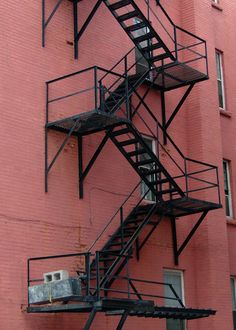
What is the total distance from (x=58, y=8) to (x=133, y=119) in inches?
142

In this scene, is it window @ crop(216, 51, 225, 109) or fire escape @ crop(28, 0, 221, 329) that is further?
window @ crop(216, 51, 225, 109)

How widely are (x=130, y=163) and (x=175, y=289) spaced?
4156mm

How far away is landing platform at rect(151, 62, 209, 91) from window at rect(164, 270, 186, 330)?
206 inches

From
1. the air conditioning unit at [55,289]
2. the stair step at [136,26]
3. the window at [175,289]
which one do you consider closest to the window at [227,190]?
the window at [175,289]

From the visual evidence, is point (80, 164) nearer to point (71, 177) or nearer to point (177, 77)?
point (71, 177)

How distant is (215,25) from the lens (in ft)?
80.9

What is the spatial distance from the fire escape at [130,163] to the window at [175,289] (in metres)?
0.33

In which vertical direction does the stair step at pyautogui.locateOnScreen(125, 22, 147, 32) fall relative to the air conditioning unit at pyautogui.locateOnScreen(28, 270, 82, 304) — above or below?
above

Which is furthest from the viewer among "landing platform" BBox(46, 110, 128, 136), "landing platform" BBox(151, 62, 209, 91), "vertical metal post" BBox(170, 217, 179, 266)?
"vertical metal post" BBox(170, 217, 179, 266)

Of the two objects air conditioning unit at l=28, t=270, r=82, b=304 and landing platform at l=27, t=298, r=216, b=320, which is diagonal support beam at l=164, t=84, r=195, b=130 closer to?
landing platform at l=27, t=298, r=216, b=320

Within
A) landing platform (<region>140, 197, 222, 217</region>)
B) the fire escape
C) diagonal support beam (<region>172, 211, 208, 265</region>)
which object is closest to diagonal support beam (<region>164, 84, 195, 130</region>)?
the fire escape

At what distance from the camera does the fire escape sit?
1567 centimetres

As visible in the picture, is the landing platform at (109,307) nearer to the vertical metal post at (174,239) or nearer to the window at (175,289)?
the window at (175,289)

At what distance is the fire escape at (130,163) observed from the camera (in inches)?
617
